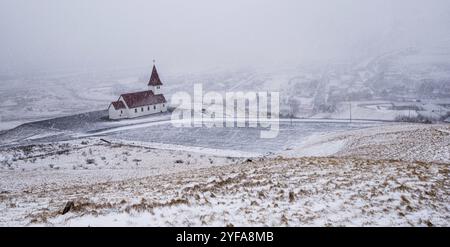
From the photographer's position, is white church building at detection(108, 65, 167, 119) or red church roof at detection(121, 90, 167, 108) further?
red church roof at detection(121, 90, 167, 108)

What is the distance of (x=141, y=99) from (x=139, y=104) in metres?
1.28

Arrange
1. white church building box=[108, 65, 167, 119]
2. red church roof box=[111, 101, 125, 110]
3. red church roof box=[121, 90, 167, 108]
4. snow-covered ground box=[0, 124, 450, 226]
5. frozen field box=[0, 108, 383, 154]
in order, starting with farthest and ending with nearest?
red church roof box=[121, 90, 167, 108] < white church building box=[108, 65, 167, 119] < red church roof box=[111, 101, 125, 110] < frozen field box=[0, 108, 383, 154] < snow-covered ground box=[0, 124, 450, 226]

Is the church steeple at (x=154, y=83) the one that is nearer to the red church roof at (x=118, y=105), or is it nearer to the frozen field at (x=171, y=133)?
the red church roof at (x=118, y=105)

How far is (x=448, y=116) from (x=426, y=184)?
3047 inches

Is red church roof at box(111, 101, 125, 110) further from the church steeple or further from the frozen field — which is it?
the church steeple

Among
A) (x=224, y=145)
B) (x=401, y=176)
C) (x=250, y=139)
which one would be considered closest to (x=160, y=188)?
(x=401, y=176)

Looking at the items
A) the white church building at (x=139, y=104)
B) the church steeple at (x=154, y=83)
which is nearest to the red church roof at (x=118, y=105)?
the white church building at (x=139, y=104)

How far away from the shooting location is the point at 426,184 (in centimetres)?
1000

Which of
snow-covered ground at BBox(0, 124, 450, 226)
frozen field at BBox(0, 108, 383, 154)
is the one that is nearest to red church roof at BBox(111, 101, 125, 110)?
frozen field at BBox(0, 108, 383, 154)

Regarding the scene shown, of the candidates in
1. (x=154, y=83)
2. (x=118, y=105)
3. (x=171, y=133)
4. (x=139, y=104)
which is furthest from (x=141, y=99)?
(x=171, y=133)

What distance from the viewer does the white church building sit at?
5716cm

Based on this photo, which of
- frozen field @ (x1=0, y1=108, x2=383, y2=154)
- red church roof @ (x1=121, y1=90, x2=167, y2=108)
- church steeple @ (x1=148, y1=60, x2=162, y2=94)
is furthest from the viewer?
church steeple @ (x1=148, y1=60, x2=162, y2=94)

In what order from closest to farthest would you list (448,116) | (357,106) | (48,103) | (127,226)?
1. (127,226)
2. (448,116)
3. (357,106)
4. (48,103)
